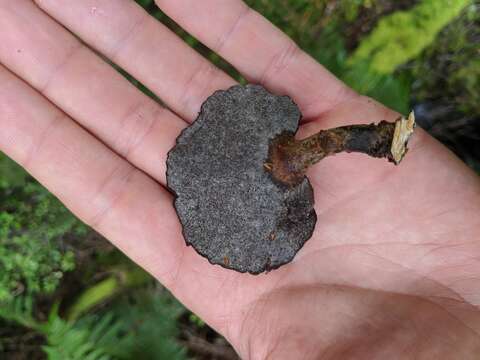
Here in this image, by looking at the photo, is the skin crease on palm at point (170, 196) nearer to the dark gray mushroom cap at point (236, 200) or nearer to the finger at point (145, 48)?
the finger at point (145, 48)

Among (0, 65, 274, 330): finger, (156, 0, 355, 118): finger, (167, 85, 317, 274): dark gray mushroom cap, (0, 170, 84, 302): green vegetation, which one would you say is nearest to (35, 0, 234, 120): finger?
(156, 0, 355, 118): finger

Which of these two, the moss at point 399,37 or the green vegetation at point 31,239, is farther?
the moss at point 399,37

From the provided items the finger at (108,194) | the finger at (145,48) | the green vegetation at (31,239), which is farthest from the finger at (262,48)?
the green vegetation at (31,239)

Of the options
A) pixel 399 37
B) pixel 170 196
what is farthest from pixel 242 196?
pixel 399 37

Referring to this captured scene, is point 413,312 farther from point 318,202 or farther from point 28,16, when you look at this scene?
point 28,16

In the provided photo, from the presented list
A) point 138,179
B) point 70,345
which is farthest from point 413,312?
point 70,345

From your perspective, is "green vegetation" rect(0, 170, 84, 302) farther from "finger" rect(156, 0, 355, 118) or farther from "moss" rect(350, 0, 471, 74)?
"moss" rect(350, 0, 471, 74)
